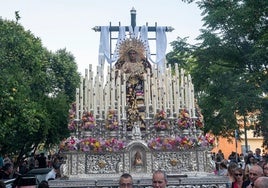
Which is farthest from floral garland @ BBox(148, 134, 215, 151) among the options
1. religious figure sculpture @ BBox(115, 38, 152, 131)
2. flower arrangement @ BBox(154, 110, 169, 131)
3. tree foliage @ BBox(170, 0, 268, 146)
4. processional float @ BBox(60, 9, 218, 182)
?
tree foliage @ BBox(170, 0, 268, 146)

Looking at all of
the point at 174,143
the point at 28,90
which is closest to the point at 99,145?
the point at 174,143

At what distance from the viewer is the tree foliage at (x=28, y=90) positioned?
16.5 meters

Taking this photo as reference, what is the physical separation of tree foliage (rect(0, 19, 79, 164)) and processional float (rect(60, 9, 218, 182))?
3.50 meters

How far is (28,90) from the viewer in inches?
872

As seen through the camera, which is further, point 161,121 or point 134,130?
point 161,121

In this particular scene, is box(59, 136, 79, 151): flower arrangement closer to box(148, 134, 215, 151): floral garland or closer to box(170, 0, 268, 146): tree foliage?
box(148, 134, 215, 151): floral garland

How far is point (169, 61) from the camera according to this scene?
2597cm

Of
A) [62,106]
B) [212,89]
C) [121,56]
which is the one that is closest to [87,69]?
[121,56]

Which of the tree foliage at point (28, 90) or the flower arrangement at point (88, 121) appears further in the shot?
the tree foliage at point (28, 90)

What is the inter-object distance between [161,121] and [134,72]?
9.92 feet

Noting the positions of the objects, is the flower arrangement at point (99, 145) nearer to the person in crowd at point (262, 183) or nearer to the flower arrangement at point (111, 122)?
the flower arrangement at point (111, 122)

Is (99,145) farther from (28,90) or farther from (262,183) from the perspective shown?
(28,90)

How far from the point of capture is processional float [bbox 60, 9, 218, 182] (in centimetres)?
1346

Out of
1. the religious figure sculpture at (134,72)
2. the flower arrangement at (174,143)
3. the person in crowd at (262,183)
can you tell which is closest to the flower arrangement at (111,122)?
the religious figure sculpture at (134,72)
